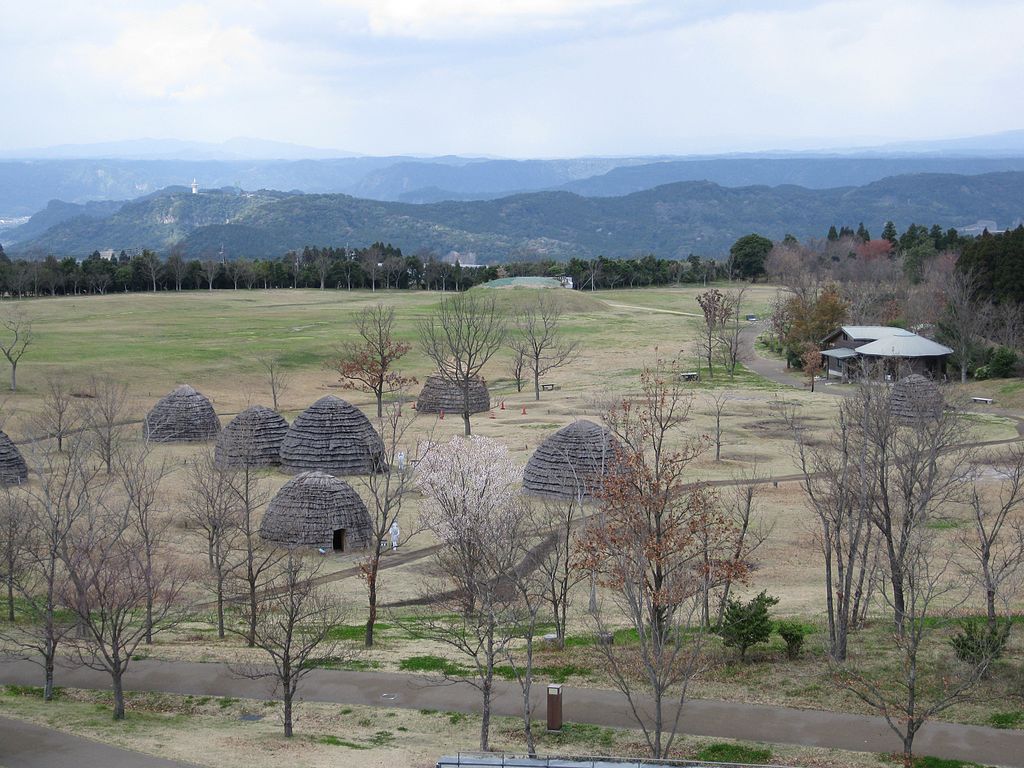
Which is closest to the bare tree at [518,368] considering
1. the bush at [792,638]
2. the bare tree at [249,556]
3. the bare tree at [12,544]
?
the bare tree at [249,556]

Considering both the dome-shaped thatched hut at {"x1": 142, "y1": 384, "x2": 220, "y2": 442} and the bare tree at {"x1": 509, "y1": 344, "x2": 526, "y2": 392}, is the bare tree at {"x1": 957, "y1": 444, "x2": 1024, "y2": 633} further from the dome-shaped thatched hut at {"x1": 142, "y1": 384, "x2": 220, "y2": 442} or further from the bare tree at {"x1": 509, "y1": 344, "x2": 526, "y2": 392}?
the dome-shaped thatched hut at {"x1": 142, "y1": 384, "x2": 220, "y2": 442}

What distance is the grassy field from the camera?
19812 mm

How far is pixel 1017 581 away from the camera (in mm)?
28203

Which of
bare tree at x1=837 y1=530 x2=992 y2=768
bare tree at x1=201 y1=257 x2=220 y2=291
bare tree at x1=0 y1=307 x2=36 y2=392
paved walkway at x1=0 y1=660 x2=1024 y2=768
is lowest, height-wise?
paved walkway at x1=0 y1=660 x2=1024 y2=768

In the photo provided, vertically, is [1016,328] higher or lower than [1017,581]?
higher

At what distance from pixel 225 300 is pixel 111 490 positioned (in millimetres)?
78045

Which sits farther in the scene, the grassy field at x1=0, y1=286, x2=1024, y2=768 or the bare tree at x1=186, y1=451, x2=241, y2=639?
the bare tree at x1=186, y1=451, x2=241, y2=639

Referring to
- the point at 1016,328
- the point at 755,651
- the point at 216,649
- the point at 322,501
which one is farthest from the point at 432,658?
the point at 1016,328

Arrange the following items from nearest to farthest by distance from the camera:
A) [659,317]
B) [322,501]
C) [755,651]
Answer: [755,651] < [322,501] < [659,317]

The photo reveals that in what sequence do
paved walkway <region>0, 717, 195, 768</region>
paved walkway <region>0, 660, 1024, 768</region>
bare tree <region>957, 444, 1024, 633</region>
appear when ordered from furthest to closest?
bare tree <region>957, 444, 1024, 633</region>
paved walkway <region>0, 660, 1024, 768</region>
paved walkway <region>0, 717, 195, 768</region>

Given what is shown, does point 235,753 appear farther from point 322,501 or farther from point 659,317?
point 659,317

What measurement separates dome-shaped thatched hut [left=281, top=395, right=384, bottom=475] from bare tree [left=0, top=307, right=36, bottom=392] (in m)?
21.6

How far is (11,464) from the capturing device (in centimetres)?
3997

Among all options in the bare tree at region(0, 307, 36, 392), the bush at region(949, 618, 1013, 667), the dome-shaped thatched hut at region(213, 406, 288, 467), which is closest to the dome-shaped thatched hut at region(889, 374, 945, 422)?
the bush at region(949, 618, 1013, 667)
